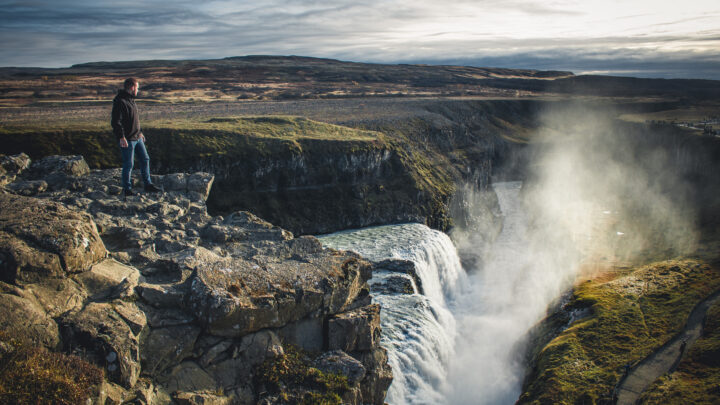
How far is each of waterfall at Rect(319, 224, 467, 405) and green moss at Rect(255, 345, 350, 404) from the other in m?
11.4

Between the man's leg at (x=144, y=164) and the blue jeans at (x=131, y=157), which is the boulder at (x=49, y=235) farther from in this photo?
the man's leg at (x=144, y=164)

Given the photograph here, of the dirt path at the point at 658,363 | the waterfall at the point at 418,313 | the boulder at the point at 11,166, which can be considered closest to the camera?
the boulder at the point at 11,166

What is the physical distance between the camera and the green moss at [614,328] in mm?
35469

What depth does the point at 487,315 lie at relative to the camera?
50.0 m

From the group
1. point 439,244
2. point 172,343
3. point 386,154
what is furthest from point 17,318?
point 386,154

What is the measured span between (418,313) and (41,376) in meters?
29.1

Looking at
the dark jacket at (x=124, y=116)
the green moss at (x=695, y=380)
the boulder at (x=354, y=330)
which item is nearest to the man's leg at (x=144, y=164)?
the dark jacket at (x=124, y=116)

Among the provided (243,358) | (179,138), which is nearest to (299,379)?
(243,358)

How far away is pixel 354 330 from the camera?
20.4 meters

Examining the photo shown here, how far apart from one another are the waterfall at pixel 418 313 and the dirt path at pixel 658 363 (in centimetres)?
1376

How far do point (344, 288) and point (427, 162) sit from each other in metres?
70.8

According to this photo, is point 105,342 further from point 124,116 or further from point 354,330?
point 354,330

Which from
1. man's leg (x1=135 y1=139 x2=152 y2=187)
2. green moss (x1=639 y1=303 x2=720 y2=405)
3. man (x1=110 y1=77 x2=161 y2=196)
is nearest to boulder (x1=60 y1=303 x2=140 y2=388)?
man (x1=110 y1=77 x2=161 y2=196)

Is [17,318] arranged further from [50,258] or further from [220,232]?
[220,232]
